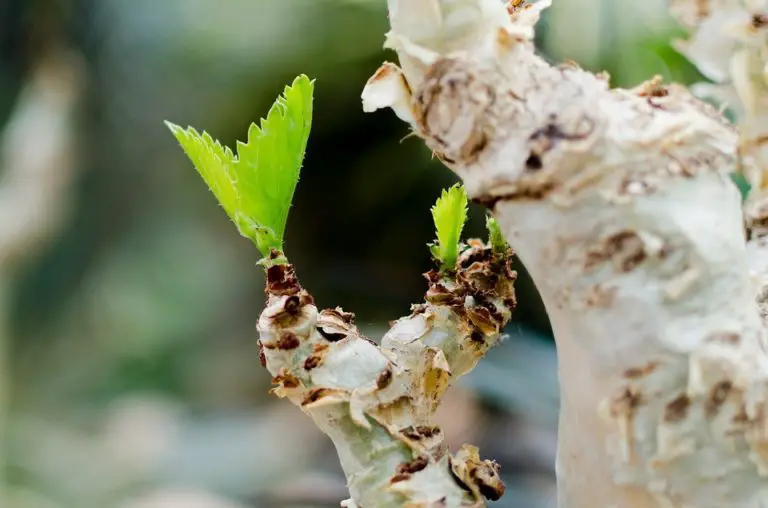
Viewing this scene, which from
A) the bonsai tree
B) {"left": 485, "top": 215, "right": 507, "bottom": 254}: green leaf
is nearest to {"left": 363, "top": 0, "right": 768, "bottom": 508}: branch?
the bonsai tree

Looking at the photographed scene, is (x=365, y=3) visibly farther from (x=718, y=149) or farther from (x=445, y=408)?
(x=718, y=149)

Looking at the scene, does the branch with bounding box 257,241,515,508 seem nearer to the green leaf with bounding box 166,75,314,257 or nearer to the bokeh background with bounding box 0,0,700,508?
the green leaf with bounding box 166,75,314,257

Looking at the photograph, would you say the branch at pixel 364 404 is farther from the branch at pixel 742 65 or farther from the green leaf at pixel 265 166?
the branch at pixel 742 65

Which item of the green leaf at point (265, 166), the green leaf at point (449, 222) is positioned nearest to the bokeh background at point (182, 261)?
the green leaf at point (449, 222)

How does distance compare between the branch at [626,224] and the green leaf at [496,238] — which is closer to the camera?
the branch at [626,224]

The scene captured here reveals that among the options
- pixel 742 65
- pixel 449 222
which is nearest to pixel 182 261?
pixel 449 222

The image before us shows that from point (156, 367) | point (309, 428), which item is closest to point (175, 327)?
point (156, 367)
